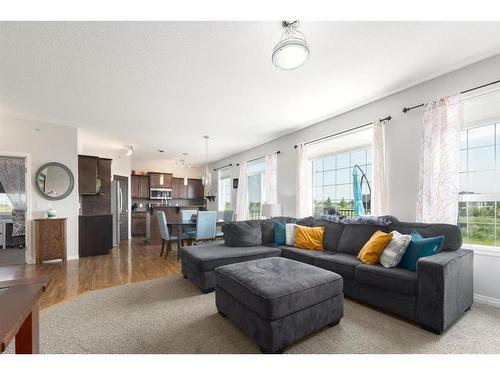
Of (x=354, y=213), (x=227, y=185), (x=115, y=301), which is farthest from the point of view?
(x=227, y=185)

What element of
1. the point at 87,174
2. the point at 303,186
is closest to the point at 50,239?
the point at 87,174

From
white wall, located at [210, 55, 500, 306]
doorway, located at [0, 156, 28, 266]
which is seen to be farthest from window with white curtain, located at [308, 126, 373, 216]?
doorway, located at [0, 156, 28, 266]

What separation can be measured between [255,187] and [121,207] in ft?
13.1

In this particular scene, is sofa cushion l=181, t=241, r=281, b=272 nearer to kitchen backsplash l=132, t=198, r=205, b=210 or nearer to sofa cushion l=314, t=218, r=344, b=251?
sofa cushion l=314, t=218, r=344, b=251

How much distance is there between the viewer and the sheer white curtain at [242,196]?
654cm

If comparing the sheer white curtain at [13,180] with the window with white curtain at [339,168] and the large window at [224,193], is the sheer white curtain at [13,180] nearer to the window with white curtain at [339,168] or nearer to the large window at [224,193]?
the large window at [224,193]

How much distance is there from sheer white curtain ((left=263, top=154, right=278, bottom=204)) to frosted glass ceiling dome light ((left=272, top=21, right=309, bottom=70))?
3477 millimetres

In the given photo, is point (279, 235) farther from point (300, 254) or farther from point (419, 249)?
point (419, 249)

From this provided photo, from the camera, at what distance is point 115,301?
251cm

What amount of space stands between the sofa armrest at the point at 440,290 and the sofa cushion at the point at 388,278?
0.22ft

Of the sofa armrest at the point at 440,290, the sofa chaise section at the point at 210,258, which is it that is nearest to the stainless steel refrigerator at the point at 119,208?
the sofa chaise section at the point at 210,258
